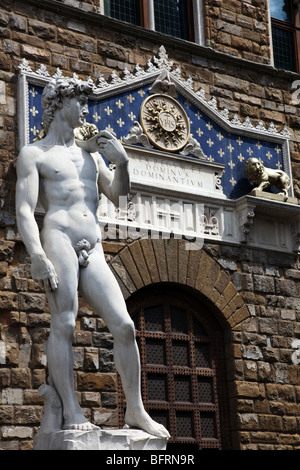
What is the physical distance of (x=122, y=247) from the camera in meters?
11.6

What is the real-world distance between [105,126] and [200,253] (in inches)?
74.7

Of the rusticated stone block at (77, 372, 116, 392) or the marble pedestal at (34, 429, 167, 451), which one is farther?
the rusticated stone block at (77, 372, 116, 392)

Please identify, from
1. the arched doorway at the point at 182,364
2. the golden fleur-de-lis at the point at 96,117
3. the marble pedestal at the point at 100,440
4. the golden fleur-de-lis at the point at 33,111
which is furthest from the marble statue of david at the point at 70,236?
the arched doorway at the point at 182,364

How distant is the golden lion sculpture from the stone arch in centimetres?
126

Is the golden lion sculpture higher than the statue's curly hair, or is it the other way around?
the golden lion sculpture

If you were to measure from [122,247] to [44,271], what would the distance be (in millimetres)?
3399

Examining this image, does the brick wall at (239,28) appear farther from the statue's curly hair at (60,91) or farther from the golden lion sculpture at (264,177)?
the statue's curly hair at (60,91)

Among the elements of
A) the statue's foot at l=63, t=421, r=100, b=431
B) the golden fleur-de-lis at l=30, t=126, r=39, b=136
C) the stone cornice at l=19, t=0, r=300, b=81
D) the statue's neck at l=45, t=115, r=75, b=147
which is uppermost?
the stone cornice at l=19, t=0, r=300, b=81

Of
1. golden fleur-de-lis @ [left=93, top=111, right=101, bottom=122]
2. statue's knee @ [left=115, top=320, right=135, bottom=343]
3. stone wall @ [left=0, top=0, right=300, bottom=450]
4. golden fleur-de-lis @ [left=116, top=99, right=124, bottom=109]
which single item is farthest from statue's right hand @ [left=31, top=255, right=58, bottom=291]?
golden fleur-de-lis @ [left=116, top=99, right=124, bottom=109]

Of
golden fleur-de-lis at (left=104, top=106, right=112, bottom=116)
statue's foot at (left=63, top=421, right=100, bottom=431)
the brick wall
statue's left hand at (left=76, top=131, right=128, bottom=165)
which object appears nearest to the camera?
statue's foot at (left=63, top=421, right=100, bottom=431)

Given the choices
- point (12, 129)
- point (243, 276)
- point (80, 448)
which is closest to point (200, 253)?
point (243, 276)

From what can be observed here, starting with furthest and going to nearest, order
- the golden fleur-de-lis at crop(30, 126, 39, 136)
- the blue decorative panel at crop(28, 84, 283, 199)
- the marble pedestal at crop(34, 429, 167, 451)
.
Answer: the blue decorative panel at crop(28, 84, 283, 199), the golden fleur-de-lis at crop(30, 126, 39, 136), the marble pedestal at crop(34, 429, 167, 451)

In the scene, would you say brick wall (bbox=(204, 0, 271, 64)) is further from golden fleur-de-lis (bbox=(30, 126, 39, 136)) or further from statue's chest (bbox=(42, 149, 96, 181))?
statue's chest (bbox=(42, 149, 96, 181))

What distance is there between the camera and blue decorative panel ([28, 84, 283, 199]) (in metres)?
11.8
